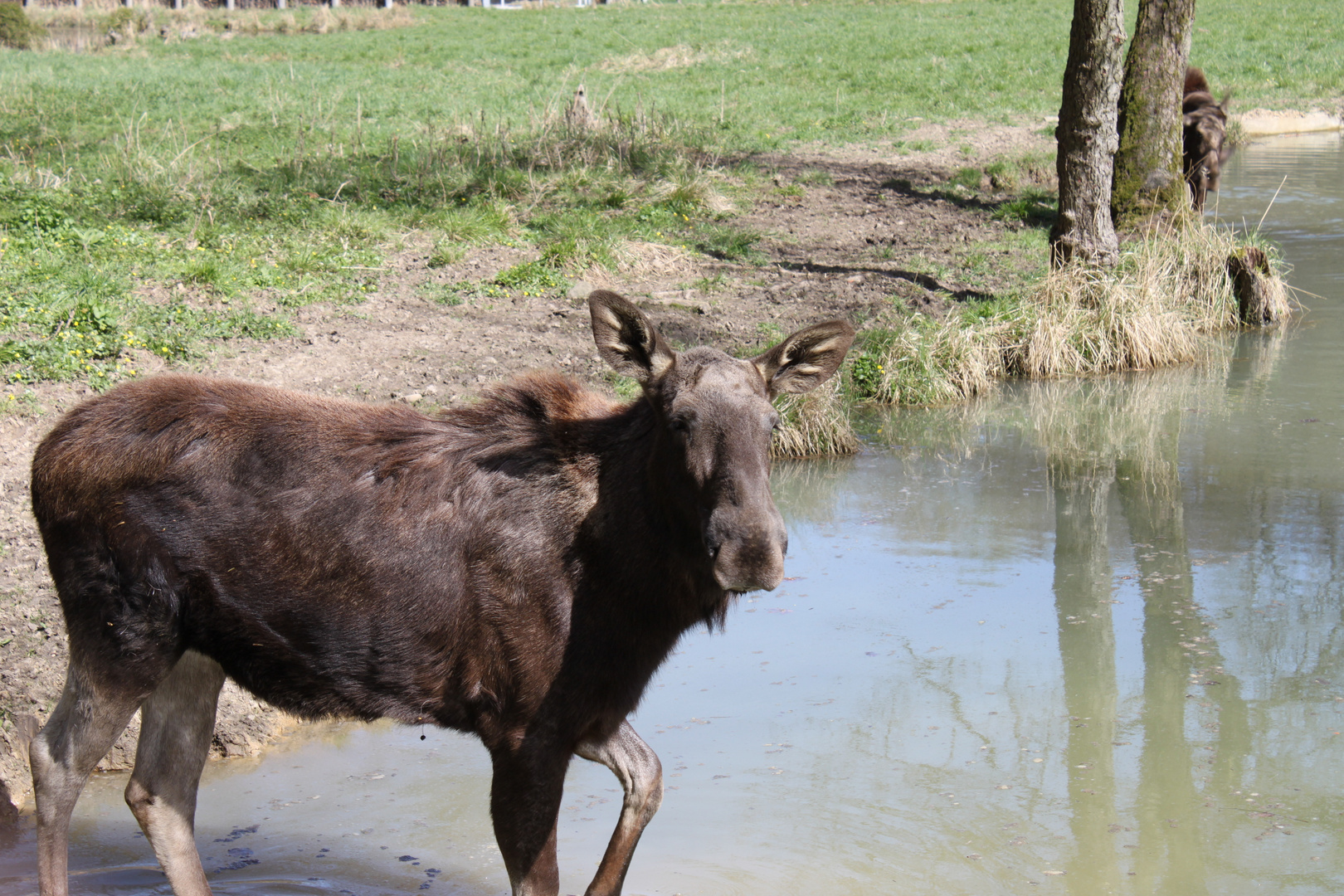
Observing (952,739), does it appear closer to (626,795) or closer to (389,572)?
(626,795)

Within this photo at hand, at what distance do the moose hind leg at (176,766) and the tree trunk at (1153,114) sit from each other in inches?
460

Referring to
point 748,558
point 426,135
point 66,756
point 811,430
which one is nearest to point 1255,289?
point 811,430

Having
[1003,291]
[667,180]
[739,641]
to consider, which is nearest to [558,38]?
[667,180]

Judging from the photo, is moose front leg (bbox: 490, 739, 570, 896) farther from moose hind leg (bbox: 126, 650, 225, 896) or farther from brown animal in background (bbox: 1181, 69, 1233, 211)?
brown animal in background (bbox: 1181, 69, 1233, 211)

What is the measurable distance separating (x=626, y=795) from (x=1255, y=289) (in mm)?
10355

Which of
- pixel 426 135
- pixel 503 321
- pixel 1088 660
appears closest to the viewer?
pixel 1088 660

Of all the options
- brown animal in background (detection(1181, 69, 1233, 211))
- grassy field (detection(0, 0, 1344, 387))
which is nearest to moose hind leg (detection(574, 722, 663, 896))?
grassy field (detection(0, 0, 1344, 387))

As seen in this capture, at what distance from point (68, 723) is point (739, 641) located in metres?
3.25

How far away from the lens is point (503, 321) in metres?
10.3

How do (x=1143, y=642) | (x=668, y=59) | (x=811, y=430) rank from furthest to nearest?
(x=668, y=59)
(x=811, y=430)
(x=1143, y=642)

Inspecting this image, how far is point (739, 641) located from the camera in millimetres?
6090

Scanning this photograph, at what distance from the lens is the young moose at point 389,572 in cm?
380

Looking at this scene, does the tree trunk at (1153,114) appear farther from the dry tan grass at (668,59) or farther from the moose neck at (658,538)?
the dry tan grass at (668,59)

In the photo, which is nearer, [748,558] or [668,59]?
[748,558]
